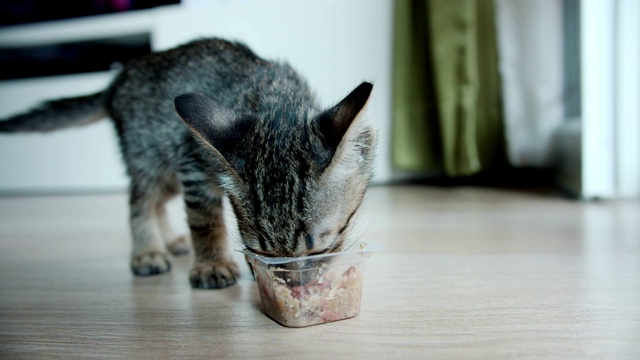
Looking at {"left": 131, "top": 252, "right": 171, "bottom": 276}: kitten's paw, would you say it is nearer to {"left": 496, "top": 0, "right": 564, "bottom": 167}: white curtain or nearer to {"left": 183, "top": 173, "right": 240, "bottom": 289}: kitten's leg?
{"left": 183, "top": 173, "right": 240, "bottom": 289}: kitten's leg

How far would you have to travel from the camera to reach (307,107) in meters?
1.20

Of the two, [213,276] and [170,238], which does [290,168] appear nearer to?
[213,276]

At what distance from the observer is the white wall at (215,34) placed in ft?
10.7

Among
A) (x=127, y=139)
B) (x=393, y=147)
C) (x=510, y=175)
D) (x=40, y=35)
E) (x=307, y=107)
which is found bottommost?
(x=510, y=175)

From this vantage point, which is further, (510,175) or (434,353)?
(510,175)

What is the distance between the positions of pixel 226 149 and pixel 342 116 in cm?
25

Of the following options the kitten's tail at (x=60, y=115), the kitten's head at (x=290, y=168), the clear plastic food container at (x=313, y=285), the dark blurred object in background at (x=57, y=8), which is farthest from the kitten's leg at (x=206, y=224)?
the dark blurred object in background at (x=57, y=8)

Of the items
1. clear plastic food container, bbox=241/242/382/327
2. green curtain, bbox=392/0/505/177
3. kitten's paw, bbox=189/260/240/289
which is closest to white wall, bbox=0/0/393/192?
green curtain, bbox=392/0/505/177

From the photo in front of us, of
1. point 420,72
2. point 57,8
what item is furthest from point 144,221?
point 57,8

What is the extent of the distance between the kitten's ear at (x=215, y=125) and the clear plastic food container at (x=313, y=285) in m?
0.20

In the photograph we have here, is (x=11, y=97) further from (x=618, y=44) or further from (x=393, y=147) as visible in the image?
(x=618, y=44)

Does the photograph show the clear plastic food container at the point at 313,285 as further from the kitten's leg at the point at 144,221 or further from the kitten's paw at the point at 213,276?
the kitten's leg at the point at 144,221

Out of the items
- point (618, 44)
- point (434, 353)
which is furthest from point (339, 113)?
point (618, 44)

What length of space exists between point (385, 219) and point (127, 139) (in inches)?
40.9
